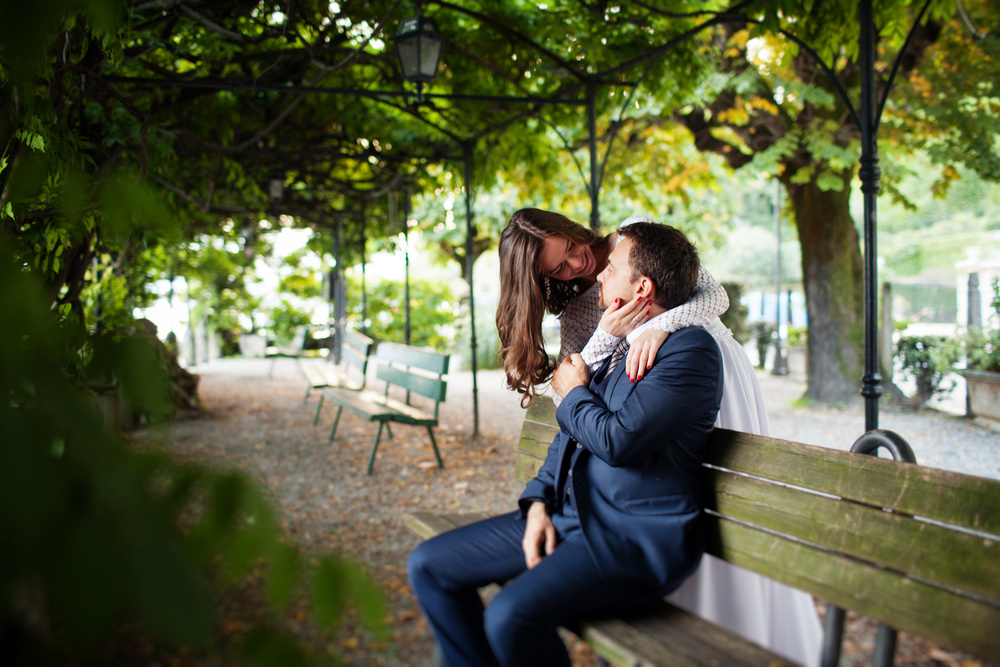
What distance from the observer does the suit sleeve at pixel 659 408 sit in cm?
186

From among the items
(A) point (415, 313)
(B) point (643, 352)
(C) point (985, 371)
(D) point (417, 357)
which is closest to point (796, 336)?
(C) point (985, 371)

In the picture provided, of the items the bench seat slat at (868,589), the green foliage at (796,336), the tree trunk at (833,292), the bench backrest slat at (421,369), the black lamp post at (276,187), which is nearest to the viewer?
the bench seat slat at (868,589)

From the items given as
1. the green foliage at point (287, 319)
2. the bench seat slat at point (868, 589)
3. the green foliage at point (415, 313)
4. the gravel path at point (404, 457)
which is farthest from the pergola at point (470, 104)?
the green foliage at point (287, 319)

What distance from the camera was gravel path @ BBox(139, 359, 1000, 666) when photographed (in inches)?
119

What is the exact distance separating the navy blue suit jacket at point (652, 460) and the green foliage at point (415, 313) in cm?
1401

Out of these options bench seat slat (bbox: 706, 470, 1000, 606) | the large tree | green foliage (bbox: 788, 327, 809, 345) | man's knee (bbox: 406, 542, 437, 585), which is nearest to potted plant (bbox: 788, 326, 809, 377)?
green foliage (bbox: 788, 327, 809, 345)

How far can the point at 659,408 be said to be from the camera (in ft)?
6.12

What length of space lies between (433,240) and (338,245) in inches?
275

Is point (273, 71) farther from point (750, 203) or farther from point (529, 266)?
point (750, 203)

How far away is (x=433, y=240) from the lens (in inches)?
792

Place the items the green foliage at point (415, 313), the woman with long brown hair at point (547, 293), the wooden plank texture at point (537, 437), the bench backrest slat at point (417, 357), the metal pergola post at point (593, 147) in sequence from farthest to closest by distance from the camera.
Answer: the green foliage at point (415, 313), the bench backrest slat at point (417, 357), the metal pergola post at point (593, 147), the wooden plank texture at point (537, 437), the woman with long brown hair at point (547, 293)

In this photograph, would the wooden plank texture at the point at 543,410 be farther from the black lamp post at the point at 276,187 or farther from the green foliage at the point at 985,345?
the green foliage at the point at 985,345

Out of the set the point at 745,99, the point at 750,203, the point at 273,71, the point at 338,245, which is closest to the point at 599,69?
the point at 273,71

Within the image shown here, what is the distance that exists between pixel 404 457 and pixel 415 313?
10.2 metres
